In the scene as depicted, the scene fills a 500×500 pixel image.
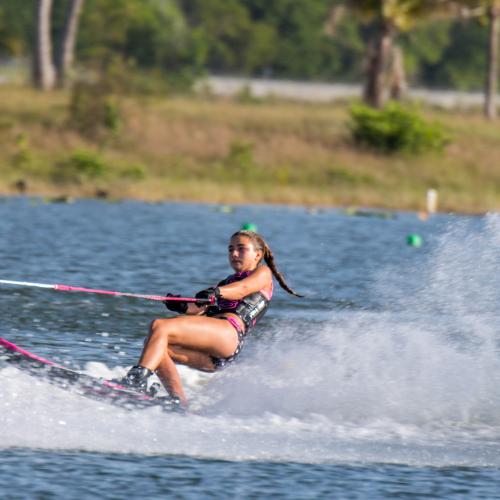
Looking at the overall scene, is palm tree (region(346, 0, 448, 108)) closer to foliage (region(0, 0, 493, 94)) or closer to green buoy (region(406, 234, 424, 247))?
green buoy (region(406, 234, 424, 247))

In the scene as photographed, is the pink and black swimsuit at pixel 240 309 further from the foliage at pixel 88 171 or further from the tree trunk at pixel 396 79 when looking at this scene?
the tree trunk at pixel 396 79

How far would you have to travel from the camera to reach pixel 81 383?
31.3 ft

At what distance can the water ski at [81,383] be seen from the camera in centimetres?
945

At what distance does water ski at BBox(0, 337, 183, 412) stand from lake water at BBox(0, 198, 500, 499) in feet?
0.27

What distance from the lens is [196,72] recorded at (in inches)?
2296

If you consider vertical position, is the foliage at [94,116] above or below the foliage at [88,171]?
above

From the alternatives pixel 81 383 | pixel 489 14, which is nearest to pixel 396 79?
pixel 489 14

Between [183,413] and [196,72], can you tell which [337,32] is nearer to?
[196,72]

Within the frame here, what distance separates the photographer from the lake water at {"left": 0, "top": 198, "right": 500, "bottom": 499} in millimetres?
8633

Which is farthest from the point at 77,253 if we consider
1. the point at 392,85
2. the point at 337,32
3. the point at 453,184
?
the point at 337,32

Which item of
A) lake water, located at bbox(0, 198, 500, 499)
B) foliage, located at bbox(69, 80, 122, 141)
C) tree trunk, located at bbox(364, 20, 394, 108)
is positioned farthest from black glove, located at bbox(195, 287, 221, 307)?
tree trunk, located at bbox(364, 20, 394, 108)

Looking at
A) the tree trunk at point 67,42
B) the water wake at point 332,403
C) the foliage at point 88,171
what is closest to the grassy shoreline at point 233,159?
the foliage at point 88,171

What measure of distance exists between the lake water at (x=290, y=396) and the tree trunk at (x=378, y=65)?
19.4m

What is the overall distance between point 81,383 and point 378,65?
1231 inches
